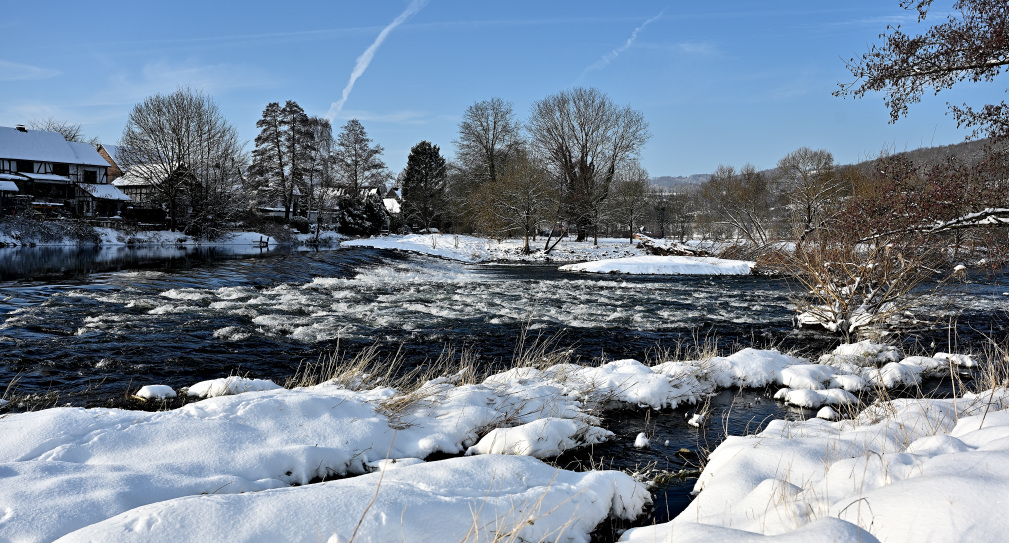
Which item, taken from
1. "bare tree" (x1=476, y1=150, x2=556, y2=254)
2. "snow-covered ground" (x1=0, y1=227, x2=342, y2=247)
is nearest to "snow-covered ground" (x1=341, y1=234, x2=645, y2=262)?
"bare tree" (x1=476, y1=150, x2=556, y2=254)


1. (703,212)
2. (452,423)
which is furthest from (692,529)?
(703,212)

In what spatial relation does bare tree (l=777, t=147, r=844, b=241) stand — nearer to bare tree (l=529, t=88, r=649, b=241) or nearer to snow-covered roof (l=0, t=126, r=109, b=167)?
bare tree (l=529, t=88, r=649, b=241)

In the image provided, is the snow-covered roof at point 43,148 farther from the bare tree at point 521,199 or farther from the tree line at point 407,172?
the bare tree at point 521,199

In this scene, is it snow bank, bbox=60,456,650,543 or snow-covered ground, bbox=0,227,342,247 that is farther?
snow-covered ground, bbox=0,227,342,247

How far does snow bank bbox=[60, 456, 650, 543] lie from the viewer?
251cm

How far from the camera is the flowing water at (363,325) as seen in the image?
6461 mm

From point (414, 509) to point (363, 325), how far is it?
28.1 ft

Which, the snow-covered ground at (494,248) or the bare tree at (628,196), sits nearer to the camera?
the snow-covered ground at (494,248)

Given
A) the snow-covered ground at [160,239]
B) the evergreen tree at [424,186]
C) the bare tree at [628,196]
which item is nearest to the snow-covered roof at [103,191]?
the snow-covered ground at [160,239]

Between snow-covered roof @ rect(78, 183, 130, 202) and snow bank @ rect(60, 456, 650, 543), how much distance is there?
53089 mm

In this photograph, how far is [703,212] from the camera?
159 feet

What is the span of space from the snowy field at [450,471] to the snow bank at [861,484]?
1 cm

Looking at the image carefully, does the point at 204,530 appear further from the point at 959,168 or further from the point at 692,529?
the point at 959,168

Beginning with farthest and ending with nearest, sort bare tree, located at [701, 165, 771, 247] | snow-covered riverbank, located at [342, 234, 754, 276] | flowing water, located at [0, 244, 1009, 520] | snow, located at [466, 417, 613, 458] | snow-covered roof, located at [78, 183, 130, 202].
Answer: snow-covered roof, located at [78, 183, 130, 202]
bare tree, located at [701, 165, 771, 247]
snow-covered riverbank, located at [342, 234, 754, 276]
flowing water, located at [0, 244, 1009, 520]
snow, located at [466, 417, 613, 458]
